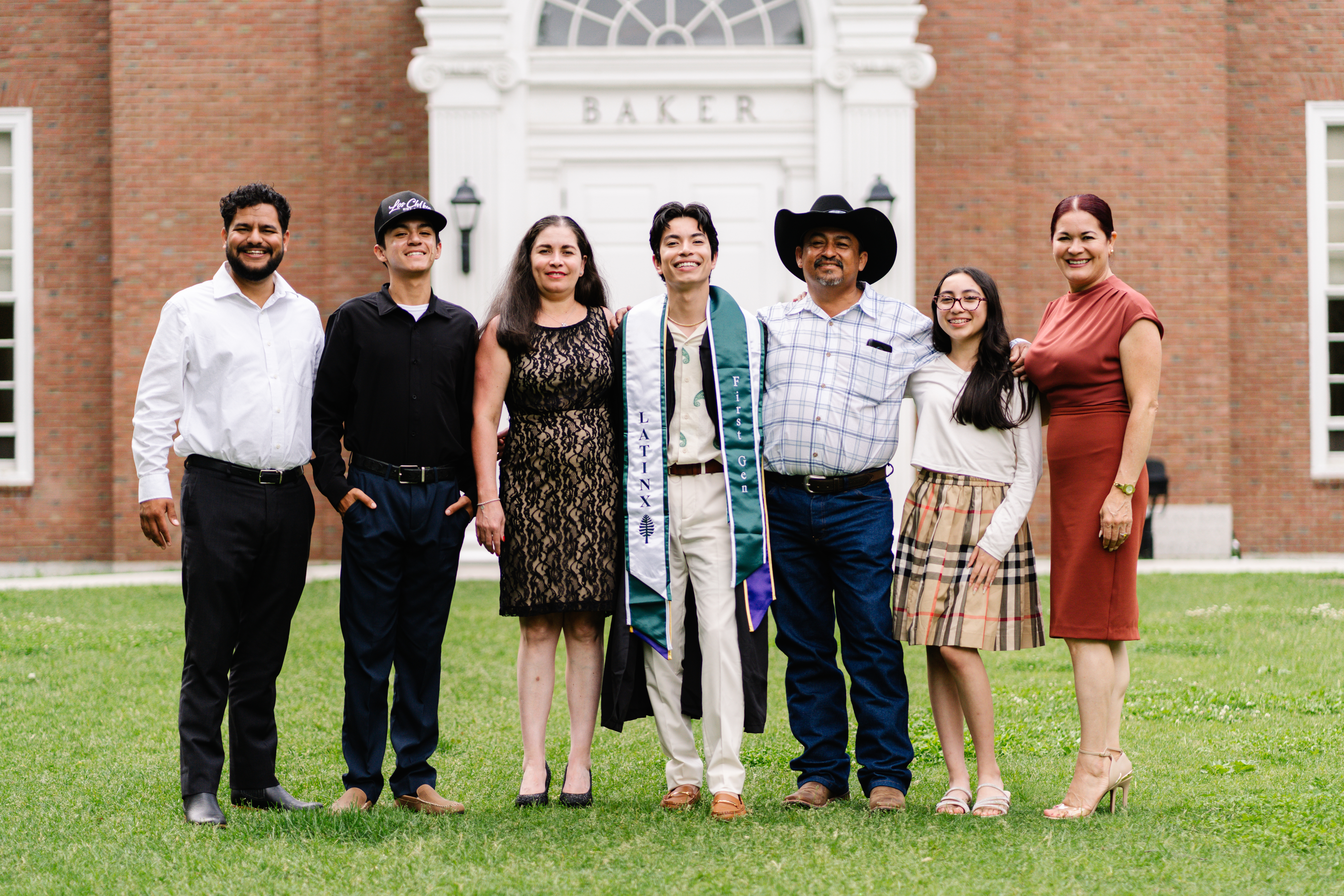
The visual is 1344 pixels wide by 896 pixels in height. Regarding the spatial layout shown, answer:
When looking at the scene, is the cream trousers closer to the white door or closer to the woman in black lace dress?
the woman in black lace dress

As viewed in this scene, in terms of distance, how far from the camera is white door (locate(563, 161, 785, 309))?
1147 cm

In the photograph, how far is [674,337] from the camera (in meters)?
4.54

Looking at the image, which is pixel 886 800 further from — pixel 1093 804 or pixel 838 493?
pixel 838 493

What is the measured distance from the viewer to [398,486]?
4434mm

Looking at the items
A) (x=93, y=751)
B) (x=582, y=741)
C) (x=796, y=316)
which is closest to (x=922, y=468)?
(x=796, y=316)

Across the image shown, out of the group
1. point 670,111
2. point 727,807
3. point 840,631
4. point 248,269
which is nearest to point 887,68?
point 670,111

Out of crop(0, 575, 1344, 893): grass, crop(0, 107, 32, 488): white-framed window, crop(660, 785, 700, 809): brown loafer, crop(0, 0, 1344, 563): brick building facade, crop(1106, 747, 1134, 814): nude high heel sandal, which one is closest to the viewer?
crop(0, 575, 1344, 893): grass

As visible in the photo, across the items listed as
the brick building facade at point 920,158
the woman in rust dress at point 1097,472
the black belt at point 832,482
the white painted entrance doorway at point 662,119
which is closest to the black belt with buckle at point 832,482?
the black belt at point 832,482

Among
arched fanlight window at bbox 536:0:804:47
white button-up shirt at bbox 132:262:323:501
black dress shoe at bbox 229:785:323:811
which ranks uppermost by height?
arched fanlight window at bbox 536:0:804:47

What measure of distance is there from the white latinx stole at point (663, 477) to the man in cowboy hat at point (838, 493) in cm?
17

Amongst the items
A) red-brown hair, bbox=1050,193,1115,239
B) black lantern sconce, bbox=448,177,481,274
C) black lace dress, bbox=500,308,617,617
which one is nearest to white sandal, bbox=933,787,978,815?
black lace dress, bbox=500,308,617,617

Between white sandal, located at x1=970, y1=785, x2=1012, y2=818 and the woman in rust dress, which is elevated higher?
the woman in rust dress

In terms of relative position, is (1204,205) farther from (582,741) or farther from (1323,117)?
(582,741)

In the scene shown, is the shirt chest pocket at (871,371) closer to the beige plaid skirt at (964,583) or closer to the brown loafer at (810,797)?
the beige plaid skirt at (964,583)
